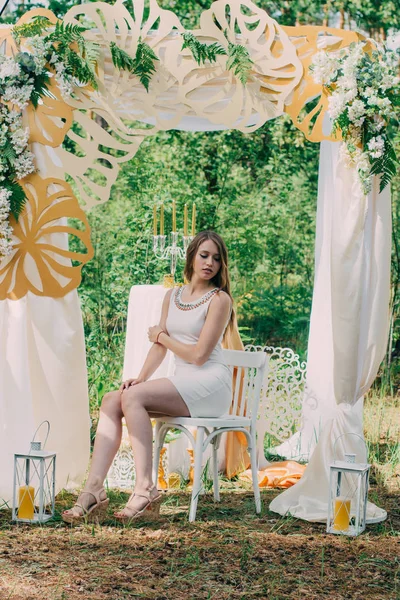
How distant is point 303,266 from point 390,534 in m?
5.65

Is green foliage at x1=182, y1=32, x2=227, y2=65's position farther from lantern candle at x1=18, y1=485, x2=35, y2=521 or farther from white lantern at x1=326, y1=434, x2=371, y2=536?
lantern candle at x1=18, y1=485, x2=35, y2=521

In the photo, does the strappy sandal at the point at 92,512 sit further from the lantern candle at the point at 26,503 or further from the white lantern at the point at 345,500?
the white lantern at the point at 345,500

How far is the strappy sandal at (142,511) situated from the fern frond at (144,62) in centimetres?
193

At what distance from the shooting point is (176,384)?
149 inches

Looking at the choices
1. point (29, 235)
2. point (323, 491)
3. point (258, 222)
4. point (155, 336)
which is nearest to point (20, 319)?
point (29, 235)

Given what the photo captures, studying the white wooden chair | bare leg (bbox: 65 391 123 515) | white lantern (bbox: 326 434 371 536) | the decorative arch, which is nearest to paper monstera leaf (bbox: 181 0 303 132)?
the decorative arch

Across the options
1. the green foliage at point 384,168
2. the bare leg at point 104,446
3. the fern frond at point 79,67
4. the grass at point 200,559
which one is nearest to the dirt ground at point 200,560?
the grass at point 200,559

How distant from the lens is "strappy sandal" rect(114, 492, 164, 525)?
358 centimetres

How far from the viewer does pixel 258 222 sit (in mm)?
8977

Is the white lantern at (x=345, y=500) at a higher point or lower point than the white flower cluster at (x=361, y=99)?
lower

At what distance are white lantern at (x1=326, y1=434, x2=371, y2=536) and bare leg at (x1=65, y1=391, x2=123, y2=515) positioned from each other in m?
0.95

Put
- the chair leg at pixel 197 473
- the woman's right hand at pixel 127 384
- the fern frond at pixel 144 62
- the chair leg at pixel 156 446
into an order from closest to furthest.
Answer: the chair leg at pixel 197 473
the woman's right hand at pixel 127 384
the chair leg at pixel 156 446
the fern frond at pixel 144 62

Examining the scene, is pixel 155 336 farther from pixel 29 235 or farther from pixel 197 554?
pixel 197 554

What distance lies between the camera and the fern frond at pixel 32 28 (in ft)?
13.2
